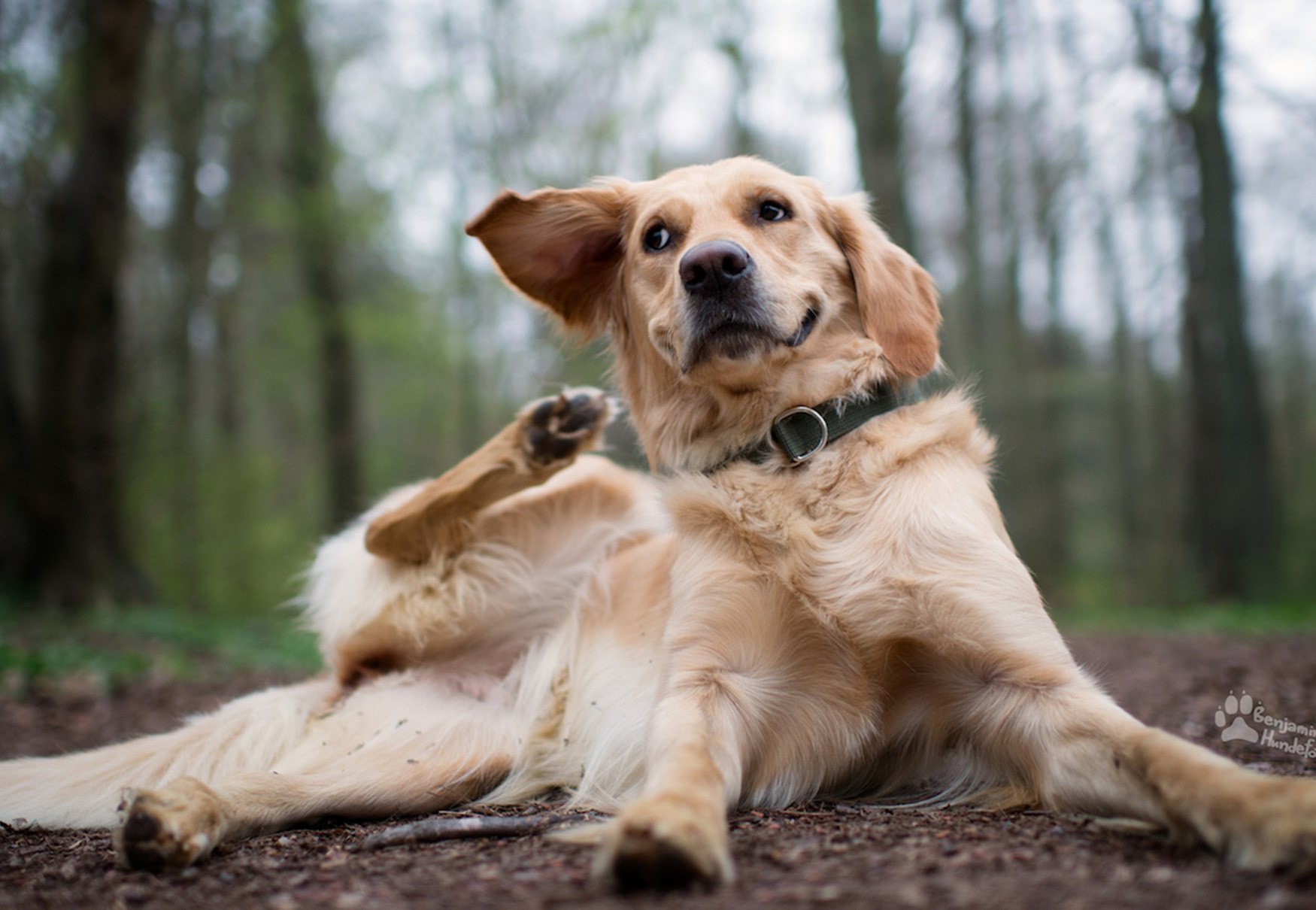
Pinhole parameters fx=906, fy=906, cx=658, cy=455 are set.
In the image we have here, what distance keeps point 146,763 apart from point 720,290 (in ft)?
6.94

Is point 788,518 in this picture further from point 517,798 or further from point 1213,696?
point 1213,696

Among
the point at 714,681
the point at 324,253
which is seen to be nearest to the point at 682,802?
the point at 714,681

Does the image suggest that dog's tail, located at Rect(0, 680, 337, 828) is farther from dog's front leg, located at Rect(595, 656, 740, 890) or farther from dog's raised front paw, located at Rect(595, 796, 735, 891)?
dog's raised front paw, located at Rect(595, 796, 735, 891)

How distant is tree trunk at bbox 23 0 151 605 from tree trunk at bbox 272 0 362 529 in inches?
136

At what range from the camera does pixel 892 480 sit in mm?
2334

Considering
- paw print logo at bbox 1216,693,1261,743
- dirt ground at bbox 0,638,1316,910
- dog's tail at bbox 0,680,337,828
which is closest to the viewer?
dirt ground at bbox 0,638,1316,910

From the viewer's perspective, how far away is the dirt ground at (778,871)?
55.7 inches

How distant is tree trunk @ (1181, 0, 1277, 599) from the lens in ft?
29.7

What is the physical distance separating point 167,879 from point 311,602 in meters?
1.64

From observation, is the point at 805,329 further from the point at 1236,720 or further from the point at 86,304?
the point at 86,304

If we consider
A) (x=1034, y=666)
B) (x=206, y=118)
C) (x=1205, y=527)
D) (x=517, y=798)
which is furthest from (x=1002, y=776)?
(x=206, y=118)

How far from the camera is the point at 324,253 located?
11.6 meters

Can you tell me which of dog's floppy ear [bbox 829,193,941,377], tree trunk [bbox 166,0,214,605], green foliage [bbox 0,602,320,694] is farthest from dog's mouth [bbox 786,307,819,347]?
tree trunk [bbox 166,0,214,605]
